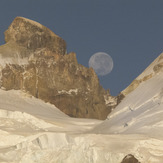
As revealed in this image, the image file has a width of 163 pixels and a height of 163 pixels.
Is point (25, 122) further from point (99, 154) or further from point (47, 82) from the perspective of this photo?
point (47, 82)

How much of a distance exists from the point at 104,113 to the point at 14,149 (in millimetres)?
66102

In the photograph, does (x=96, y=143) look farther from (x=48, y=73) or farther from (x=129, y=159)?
(x=48, y=73)

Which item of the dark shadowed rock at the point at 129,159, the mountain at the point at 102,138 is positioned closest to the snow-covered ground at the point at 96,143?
the mountain at the point at 102,138

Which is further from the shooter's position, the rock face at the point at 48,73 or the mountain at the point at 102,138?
the rock face at the point at 48,73

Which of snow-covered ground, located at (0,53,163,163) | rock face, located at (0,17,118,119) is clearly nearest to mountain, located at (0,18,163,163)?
snow-covered ground, located at (0,53,163,163)

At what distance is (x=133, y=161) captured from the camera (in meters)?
25.2

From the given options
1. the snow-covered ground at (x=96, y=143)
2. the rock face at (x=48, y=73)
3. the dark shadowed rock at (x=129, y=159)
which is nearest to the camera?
the dark shadowed rock at (x=129, y=159)

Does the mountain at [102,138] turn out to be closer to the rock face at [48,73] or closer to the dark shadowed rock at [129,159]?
the dark shadowed rock at [129,159]

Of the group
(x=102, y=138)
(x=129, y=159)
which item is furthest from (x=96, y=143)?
(x=129, y=159)

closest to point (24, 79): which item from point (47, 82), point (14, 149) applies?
point (47, 82)

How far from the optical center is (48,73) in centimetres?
8950

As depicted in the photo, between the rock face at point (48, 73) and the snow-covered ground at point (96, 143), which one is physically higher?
the rock face at point (48, 73)

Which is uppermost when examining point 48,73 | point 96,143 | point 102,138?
point 48,73

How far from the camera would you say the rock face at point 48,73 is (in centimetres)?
8550
